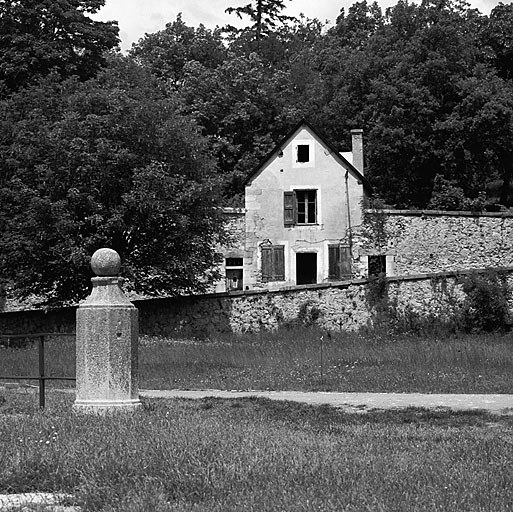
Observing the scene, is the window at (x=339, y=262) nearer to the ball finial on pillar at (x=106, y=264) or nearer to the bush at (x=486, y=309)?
the bush at (x=486, y=309)

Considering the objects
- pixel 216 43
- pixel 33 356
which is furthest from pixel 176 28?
pixel 33 356

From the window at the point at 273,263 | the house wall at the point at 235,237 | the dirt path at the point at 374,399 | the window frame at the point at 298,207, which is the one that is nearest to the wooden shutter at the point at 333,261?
the window frame at the point at 298,207

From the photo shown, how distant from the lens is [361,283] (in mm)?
33719

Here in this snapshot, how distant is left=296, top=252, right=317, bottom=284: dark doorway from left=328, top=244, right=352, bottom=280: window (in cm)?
87

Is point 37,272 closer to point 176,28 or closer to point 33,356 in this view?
point 33,356

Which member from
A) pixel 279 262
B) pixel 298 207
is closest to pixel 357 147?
pixel 298 207

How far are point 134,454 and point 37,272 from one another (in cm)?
2599

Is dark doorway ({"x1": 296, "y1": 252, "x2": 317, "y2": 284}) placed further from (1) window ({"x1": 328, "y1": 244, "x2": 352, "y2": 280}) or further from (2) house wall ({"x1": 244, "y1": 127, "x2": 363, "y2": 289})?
(1) window ({"x1": 328, "y1": 244, "x2": 352, "y2": 280})

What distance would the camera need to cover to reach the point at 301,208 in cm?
4497

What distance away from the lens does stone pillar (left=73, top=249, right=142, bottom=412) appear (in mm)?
10820

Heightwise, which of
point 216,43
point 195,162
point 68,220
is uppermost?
point 216,43

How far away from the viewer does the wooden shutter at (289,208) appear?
44625mm

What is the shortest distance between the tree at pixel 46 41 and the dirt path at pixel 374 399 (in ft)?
90.6

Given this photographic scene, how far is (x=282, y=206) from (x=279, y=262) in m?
2.55
